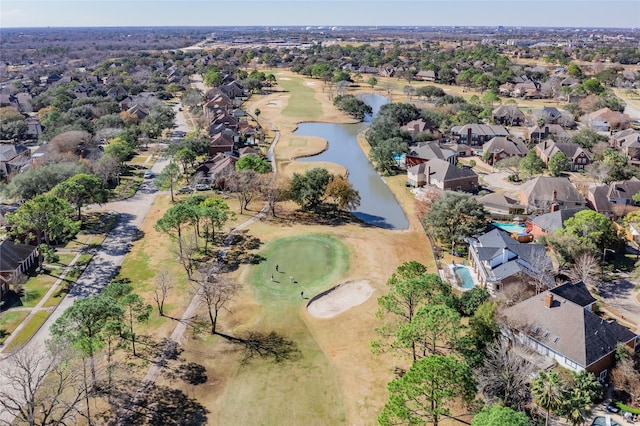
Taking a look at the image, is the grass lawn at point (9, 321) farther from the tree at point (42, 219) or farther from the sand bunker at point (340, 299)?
the sand bunker at point (340, 299)

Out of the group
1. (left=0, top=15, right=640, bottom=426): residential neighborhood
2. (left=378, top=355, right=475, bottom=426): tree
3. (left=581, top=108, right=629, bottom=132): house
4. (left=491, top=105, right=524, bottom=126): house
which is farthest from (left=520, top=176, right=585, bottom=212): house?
(left=491, top=105, right=524, bottom=126): house

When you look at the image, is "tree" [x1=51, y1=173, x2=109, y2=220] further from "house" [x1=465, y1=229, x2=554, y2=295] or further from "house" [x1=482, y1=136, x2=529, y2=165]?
"house" [x1=482, y1=136, x2=529, y2=165]

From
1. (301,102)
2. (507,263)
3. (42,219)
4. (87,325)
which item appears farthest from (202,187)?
(301,102)

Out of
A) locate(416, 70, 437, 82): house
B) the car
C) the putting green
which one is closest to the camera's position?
the putting green

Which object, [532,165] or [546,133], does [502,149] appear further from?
[546,133]

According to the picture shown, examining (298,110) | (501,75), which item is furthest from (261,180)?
(501,75)

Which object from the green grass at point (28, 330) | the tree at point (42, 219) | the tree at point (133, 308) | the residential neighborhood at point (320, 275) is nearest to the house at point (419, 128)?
the residential neighborhood at point (320, 275)
